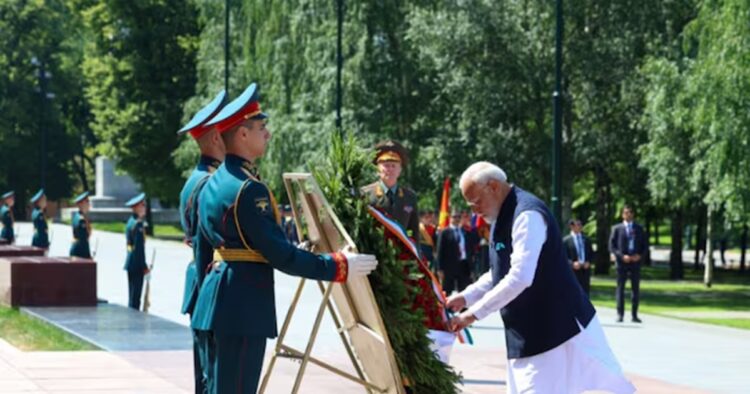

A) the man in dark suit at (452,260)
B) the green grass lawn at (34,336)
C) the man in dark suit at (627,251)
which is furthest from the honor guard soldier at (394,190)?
the man in dark suit at (452,260)

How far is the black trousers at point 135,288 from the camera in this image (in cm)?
2121

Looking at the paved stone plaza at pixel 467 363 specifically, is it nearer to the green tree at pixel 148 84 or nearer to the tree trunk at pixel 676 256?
the tree trunk at pixel 676 256

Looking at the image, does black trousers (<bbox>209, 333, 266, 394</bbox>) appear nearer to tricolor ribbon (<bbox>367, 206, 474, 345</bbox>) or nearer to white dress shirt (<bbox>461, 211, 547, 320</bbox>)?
tricolor ribbon (<bbox>367, 206, 474, 345</bbox>)

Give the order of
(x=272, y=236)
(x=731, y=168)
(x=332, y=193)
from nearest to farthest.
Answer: (x=272, y=236)
(x=332, y=193)
(x=731, y=168)

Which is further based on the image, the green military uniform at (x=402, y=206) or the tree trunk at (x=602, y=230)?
the tree trunk at (x=602, y=230)

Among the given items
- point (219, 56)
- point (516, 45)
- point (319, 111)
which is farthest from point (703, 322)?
point (219, 56)

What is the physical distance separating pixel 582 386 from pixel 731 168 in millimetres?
22264

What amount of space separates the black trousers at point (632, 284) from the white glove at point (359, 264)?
15.7 metres

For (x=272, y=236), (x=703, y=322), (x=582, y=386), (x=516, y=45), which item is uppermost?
(x=516, y=45)

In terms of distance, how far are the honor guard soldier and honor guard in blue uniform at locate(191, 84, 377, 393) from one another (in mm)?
3039

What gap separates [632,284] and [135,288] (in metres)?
7.42

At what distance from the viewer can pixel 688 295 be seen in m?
32.8

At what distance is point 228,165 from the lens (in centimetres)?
740

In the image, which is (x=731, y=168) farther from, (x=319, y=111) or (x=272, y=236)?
(x=272, y=236)
